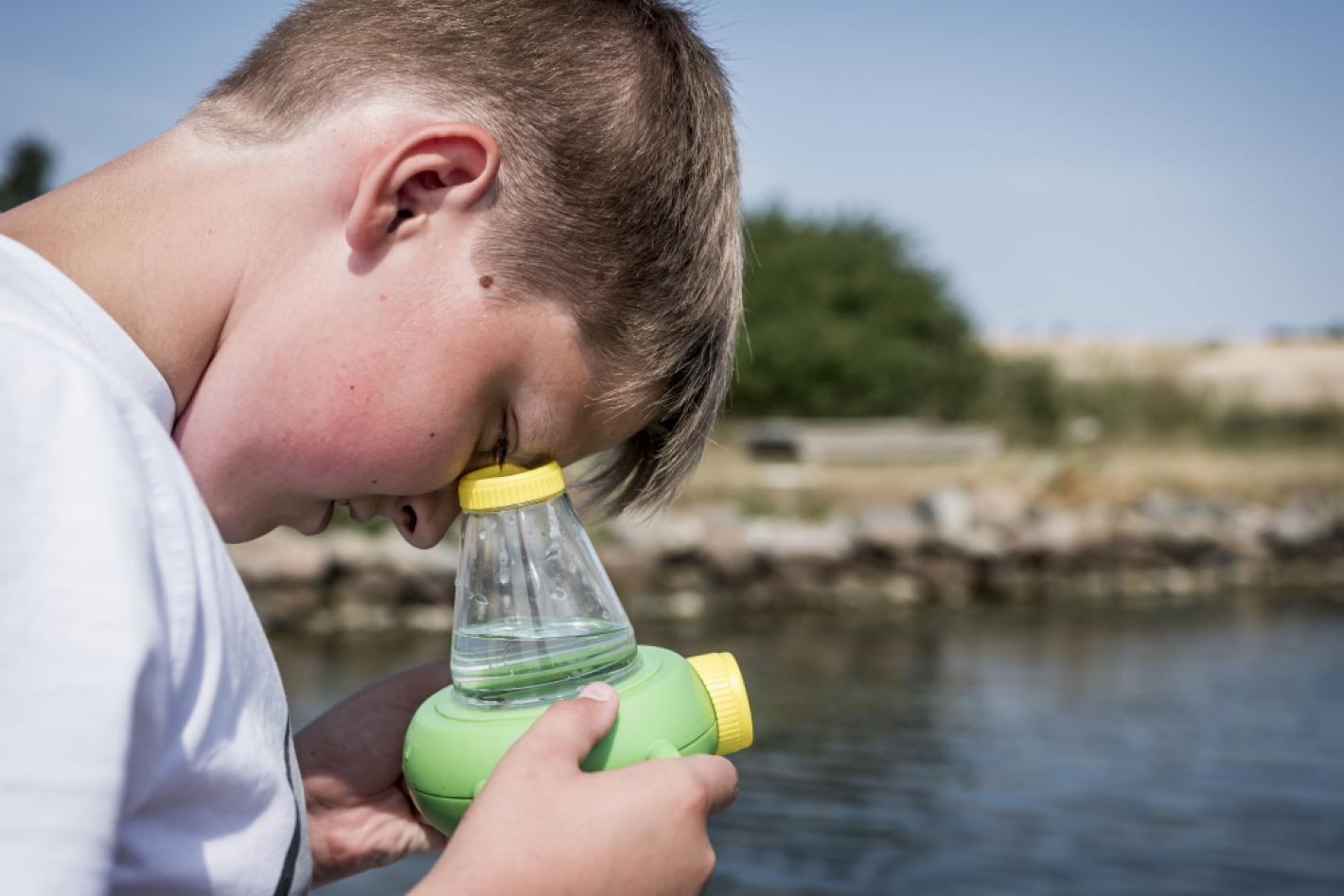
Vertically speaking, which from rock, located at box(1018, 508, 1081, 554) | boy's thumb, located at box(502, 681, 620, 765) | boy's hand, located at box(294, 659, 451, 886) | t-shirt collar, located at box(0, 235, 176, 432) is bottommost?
rock, located at box(1018, 508, 1081, 554)

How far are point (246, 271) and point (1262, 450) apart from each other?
52.0 ft

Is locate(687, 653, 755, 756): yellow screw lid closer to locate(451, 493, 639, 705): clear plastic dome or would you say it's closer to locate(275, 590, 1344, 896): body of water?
locate(451, 493, 639, 705): clear plastic dome

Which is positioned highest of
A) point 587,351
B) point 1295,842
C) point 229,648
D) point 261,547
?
point 587,351

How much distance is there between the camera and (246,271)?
1273mm

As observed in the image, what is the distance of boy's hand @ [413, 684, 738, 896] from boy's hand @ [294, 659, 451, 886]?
627mm

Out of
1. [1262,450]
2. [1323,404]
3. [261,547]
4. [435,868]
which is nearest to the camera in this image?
[435,868]

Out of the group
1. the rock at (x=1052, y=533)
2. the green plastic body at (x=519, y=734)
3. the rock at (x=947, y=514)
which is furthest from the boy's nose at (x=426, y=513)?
the rock at (x=1052, y=533)

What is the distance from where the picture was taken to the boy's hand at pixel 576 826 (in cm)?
112

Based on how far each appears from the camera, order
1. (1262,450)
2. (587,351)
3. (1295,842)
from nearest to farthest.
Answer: (587,351) < (1295,842) < (1262,450)

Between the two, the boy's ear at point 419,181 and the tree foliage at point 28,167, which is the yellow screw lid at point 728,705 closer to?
the boy's ear at point 419,181

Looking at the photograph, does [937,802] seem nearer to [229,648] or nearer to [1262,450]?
[229,648]

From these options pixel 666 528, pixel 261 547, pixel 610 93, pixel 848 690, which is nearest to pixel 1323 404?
pixel 666 528

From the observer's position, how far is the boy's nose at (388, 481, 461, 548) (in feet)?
4.90

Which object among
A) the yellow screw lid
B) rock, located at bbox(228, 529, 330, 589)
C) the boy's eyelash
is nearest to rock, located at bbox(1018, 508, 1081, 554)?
rock, located at bbox(228, 529, 330, 589)
